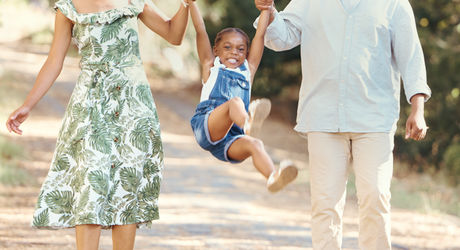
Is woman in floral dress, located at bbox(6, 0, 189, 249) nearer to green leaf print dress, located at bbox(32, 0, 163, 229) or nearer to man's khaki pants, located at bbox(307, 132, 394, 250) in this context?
green leaf print dress, located at bbox(32, 0, 163, 229)

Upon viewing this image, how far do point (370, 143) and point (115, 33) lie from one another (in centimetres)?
165

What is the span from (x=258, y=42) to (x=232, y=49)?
190 mm

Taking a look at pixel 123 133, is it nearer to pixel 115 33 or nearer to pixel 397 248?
pixel 115 33

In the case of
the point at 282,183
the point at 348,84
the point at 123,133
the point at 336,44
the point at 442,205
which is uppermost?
the point at 336,44

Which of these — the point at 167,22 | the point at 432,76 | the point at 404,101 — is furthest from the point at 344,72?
the point at 404,101

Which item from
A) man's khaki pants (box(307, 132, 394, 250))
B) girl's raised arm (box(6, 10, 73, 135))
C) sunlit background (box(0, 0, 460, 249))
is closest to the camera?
girl's raised arm (box(6, 10, 73, 135))

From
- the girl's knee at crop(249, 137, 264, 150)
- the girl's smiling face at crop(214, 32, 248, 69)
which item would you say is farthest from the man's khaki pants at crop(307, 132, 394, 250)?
the girl's smiling face at crop(214, 32, 248, 69)

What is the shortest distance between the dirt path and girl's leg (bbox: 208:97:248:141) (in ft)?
7.04

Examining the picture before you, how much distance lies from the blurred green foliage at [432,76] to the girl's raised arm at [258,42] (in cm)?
708

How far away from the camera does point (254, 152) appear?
3068 mm

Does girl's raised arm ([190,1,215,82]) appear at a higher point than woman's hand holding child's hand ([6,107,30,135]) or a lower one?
higher

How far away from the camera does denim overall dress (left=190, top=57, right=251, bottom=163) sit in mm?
3344

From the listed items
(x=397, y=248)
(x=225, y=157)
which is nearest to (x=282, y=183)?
(x=225, y=157)

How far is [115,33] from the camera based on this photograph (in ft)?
10.2
